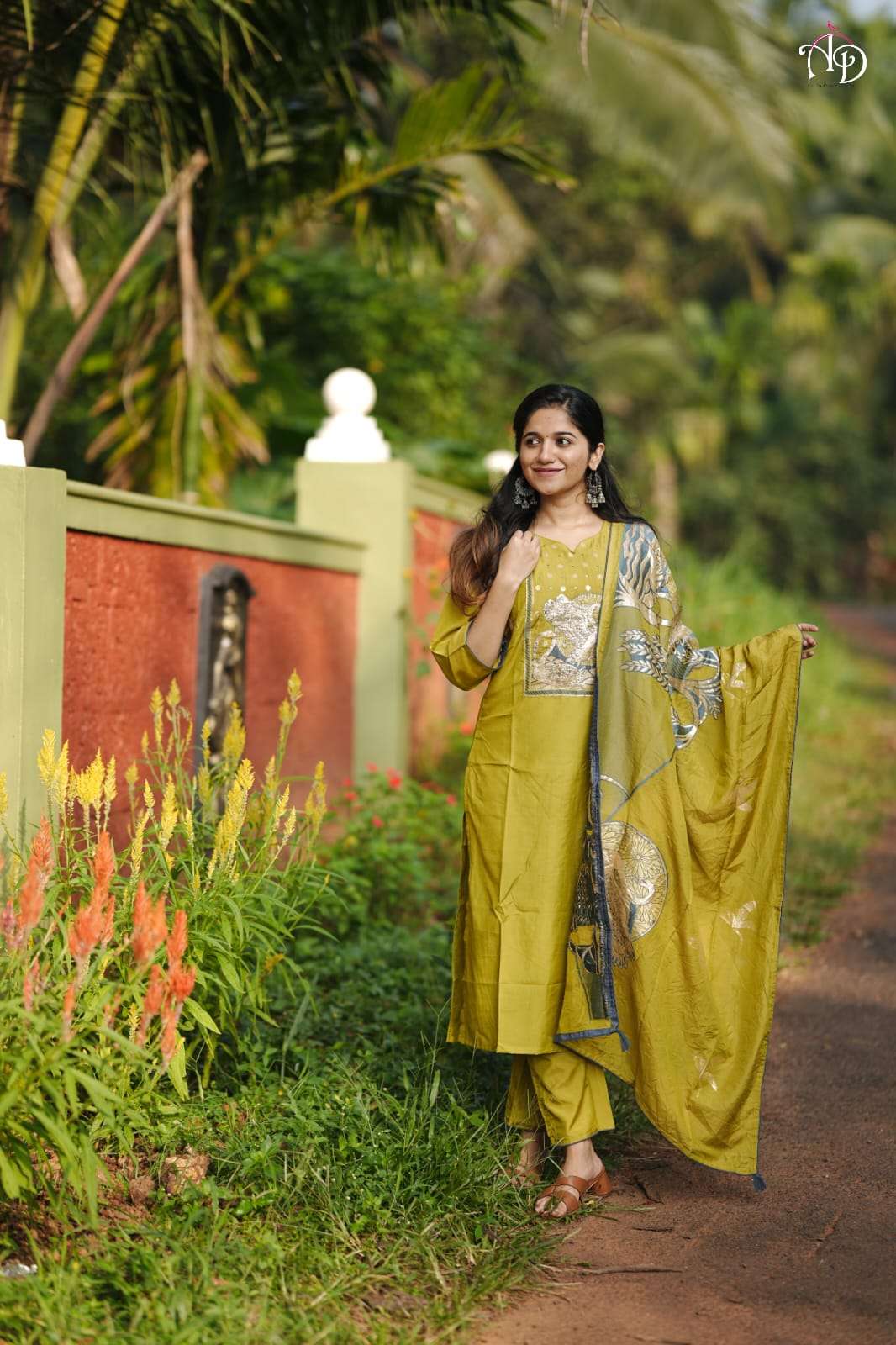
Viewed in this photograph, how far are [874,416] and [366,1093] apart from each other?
93.8 ft

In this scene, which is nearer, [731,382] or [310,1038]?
[310,1038]

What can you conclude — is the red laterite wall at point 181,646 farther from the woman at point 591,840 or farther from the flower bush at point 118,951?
the woman at point 591,840

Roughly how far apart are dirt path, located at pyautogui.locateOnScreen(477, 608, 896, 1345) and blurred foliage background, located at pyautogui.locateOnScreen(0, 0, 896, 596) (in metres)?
1.71

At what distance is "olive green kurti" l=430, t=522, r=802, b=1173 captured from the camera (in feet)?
10.5

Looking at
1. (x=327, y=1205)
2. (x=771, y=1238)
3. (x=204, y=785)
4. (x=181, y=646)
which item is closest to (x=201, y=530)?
(x=181, y=646)

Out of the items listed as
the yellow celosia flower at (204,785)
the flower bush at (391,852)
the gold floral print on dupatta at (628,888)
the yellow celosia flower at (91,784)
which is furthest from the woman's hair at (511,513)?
A: the flower bush at (391,852)

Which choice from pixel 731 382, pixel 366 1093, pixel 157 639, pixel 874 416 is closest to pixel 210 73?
pixel 157 639

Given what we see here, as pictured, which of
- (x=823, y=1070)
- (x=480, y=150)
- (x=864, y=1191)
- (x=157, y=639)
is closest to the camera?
(x=864, y=1191)

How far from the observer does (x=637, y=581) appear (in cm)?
329

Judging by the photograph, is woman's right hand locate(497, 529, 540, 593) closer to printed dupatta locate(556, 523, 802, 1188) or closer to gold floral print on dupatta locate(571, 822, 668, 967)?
printed dupatta locate(556, 523, 802, 1188)

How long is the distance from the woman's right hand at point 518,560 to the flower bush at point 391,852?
5.68ft

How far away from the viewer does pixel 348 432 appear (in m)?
6.66

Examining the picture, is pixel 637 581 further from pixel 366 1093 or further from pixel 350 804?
pixel 350 804

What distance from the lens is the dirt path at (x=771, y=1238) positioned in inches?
107
